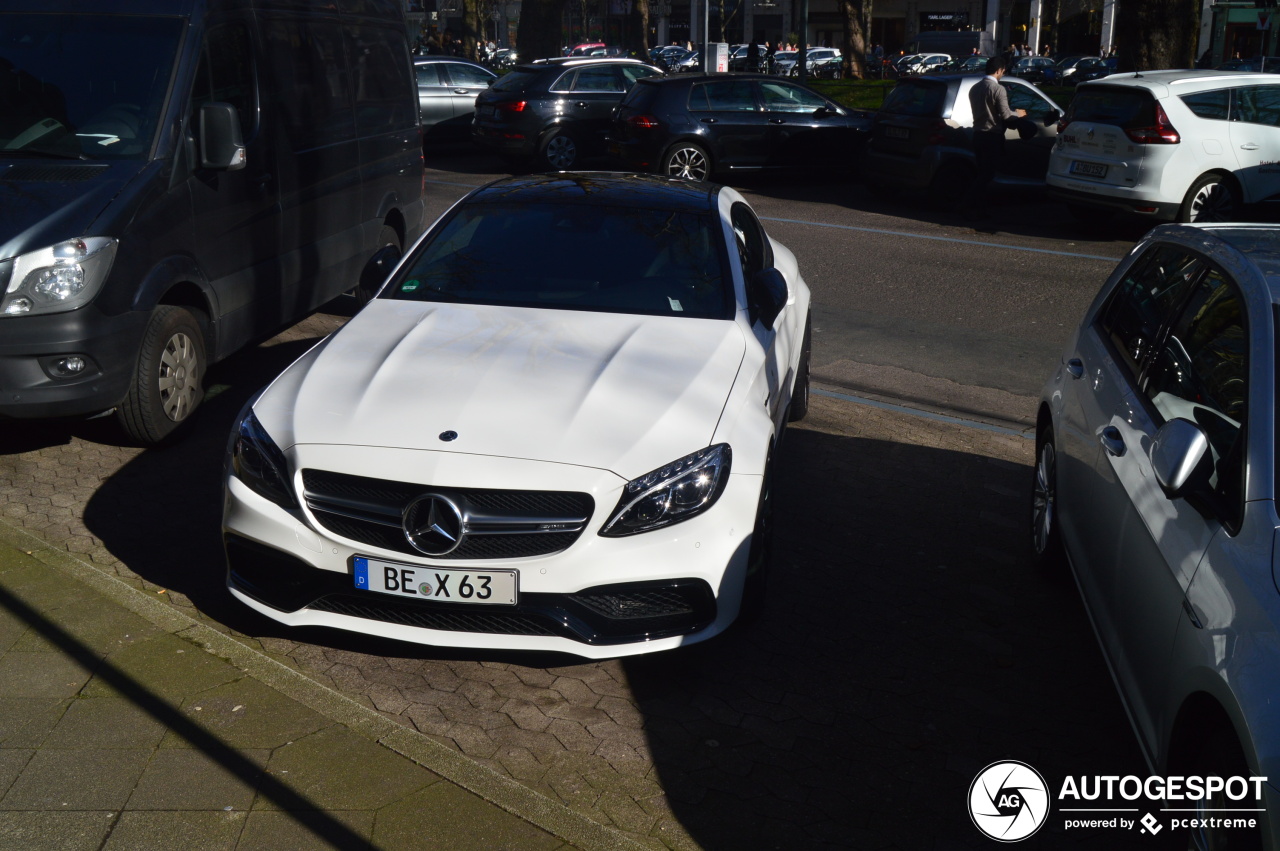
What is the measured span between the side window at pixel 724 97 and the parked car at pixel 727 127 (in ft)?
0.04

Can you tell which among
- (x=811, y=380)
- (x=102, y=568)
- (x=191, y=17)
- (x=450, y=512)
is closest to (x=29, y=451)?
(x=102, y=568)

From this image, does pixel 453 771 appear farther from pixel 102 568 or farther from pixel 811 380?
pixel 811 380

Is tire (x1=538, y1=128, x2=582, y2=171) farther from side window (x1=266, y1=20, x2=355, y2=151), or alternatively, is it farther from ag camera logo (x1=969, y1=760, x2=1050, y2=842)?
ag camera logo (x1=969, y1=760, x2=1050, y2=842)

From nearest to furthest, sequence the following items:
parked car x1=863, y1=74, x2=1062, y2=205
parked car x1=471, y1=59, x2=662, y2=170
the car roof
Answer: the car roof
parked car x1=863, y1=74, x2=1062, y2=205
parked car x1=471, y1=59, x2=662, y2=170

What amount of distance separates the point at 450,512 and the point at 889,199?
13.3 metres

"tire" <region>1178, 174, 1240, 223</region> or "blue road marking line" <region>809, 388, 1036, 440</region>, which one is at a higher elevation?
"tire" <region>1178, 174, 1240, 223</region>

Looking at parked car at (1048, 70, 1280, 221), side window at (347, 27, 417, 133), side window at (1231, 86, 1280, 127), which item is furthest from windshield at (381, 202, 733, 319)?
side window at (1231, 86, 1280, 127)

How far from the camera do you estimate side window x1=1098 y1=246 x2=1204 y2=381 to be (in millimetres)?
4160

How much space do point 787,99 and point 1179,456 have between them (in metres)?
14.8

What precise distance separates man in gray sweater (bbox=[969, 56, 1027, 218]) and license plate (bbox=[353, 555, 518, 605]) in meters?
12.1

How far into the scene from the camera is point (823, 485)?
6273 millimetres

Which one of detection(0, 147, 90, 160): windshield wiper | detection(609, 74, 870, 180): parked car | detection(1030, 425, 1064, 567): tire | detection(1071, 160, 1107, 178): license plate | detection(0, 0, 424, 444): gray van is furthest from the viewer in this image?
detection(609, 74, 870, 180): parked car

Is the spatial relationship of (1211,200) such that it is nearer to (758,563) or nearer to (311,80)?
(311,80)

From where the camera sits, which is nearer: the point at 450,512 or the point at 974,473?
the point at 450,512
